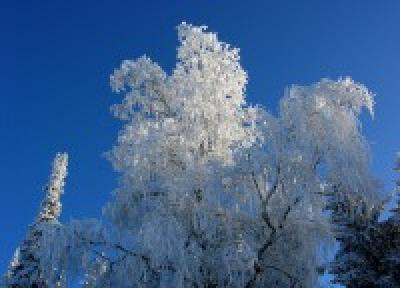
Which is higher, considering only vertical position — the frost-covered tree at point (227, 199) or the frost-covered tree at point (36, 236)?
the frost-covered tree at point (36, 236)

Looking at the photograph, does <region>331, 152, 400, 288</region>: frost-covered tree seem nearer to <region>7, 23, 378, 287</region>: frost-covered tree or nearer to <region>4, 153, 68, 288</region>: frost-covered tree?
<region>7, 23, 378, 287</region>: frost-covered tree

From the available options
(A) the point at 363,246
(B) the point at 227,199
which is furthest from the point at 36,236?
(A) the point at 363,246

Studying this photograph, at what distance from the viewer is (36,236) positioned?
102ft

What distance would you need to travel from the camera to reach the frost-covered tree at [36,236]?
97.0ft

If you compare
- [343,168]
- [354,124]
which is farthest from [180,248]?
[354,124]

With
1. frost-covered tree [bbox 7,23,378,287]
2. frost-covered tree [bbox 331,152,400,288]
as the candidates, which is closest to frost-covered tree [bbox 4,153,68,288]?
frost-covered tree [bbox 7,23,378,287]

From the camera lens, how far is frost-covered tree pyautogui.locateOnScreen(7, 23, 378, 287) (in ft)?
52.2

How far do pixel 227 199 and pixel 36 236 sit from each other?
56.4 feet

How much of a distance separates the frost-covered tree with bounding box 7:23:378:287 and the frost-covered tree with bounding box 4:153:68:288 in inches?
356

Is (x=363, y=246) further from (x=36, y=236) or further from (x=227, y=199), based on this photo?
(x=36, y=236)

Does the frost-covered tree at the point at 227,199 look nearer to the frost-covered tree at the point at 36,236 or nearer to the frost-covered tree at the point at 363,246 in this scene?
the frost-covered tree at the point at 363,246

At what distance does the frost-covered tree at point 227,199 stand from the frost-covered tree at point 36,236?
29.7 feet

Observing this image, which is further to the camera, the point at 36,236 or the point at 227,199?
the point at 36,236

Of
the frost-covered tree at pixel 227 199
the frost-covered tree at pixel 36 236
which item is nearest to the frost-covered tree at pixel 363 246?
the frost-covered tree at pixel 227 199
